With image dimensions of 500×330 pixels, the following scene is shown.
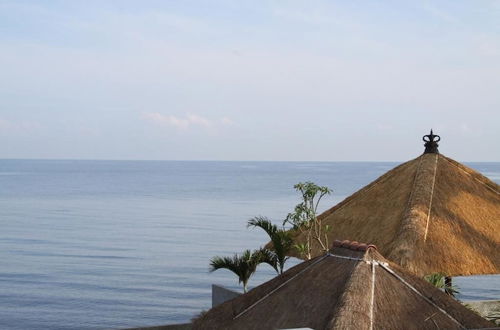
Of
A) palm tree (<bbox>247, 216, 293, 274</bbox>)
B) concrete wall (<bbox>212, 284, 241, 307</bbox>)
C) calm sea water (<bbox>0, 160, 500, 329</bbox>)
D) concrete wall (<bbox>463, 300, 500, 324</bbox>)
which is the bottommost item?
calm sea water (<bbox>0, 160, 500, 329</bbox>)

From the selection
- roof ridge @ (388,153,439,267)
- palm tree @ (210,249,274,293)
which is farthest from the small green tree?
roof ridge @ (388,153,439,267)

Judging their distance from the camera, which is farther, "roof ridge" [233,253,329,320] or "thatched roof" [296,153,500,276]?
"thatched roof" [296,153,500,276]

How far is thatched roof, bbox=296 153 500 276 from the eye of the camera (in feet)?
40.0

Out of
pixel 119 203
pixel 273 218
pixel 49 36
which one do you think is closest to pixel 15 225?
pixel 49 36

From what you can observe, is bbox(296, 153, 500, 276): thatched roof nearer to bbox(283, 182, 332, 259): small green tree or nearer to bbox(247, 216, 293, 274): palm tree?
bbox(283, 182, 332, 259): small green tree

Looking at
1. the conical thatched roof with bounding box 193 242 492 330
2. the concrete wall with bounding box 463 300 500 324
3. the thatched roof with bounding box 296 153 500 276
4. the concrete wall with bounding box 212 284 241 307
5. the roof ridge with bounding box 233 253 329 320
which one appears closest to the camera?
the conical thatched roof with bounding box 193 242 492 330

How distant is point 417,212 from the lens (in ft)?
42.1

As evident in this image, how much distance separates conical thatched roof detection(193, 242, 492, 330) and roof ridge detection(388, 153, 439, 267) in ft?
11.0

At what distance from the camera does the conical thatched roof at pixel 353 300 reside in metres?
8.05

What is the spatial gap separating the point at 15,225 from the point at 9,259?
14449 millimetres

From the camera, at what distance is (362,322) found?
791 cm

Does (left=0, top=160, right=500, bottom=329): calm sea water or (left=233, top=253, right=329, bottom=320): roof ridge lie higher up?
(left=233, top=253, right=329, bottom=320): roof ridge

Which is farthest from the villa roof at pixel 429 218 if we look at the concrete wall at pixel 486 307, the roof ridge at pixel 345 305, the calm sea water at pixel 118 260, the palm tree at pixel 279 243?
the calm sea water at pixel 118 260

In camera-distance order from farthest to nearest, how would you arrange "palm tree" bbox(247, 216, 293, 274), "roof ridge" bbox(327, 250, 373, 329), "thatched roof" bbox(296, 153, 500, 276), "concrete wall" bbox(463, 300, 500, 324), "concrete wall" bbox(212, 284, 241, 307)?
"palm tree" bbox(247, 216, 293, 274) < "concrete wall" bbox(463, 300, 500, 324) < "concrete wall" bbox(212, 284, 241, 307) < "thatched roof" bbox(296, 153, 500, 276) < "roof ridge" bbox(327, 250, 373, 329)
